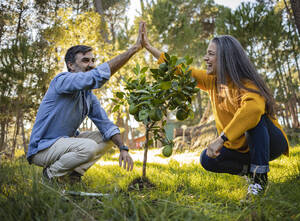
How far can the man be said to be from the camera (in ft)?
5.86

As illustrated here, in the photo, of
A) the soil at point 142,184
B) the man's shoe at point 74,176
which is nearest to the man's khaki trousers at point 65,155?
the man's shoe at point 74,176

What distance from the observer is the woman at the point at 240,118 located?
1541 millimetres

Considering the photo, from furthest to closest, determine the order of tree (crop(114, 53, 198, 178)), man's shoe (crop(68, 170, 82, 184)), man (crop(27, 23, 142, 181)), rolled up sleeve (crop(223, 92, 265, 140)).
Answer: man's shoe (crop(68, 170, 82, 184)) → man (crop(27, 23, 142, 181)) → tree (crop(114, 53, 198, 178)) → rolled up sleeve (crop(223, 92, 265, 140))

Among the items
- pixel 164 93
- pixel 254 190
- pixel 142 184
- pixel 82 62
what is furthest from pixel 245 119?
pixel 82 62

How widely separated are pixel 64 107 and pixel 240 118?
1.51 metres

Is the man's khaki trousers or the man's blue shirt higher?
the man's blue shirt

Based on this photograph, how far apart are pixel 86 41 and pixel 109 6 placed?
6.55 metres

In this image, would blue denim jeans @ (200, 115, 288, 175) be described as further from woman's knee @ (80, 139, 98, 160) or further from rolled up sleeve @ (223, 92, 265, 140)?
woman's knee @ (80, 139, 98, 160)

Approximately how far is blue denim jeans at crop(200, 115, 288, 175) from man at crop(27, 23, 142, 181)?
0.79 meters

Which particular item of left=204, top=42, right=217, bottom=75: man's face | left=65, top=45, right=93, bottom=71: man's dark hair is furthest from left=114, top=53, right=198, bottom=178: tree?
left=65, top=45, right=93, bottom=71: man's dark hair

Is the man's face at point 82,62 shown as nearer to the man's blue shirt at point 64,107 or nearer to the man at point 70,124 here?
the man at point 70,124

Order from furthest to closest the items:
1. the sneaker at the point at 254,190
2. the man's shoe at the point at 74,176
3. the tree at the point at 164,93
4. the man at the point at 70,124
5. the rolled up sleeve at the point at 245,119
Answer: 1. the man's shoe at the point at 74,176
2. the man at the point at 70,124
3. the tree at the point at 164,93
4. the rolled up sleeve at the point at 245,119
5. the sneaker at the point at 254,190

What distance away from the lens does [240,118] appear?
1527mm

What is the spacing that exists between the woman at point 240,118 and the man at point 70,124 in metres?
0.76
